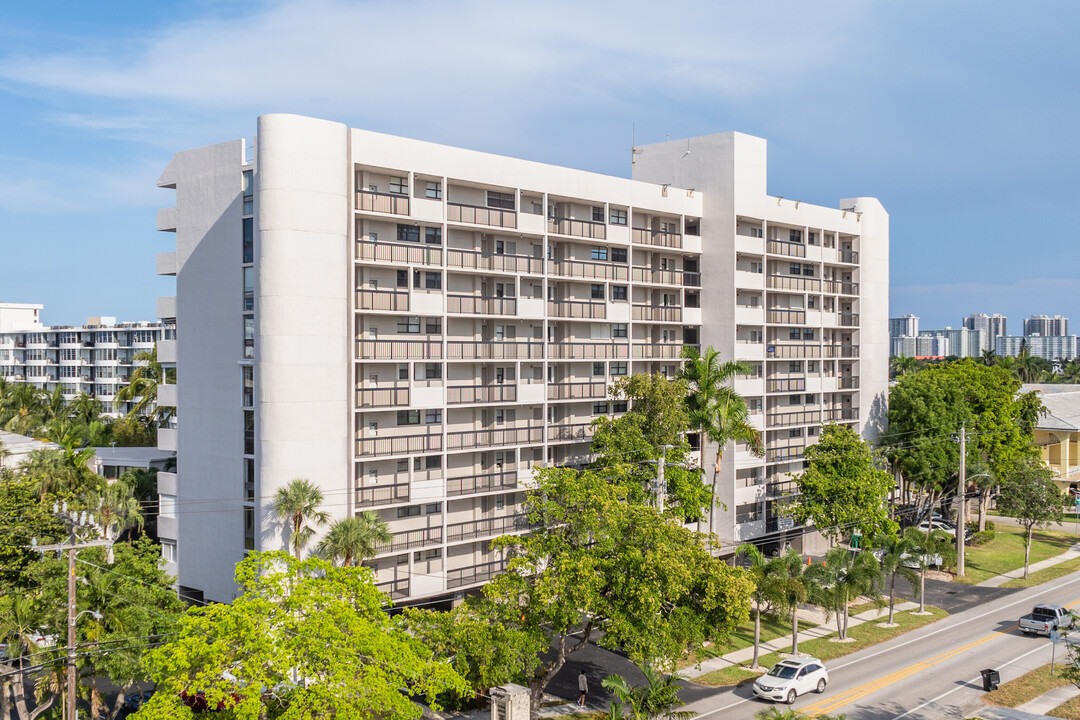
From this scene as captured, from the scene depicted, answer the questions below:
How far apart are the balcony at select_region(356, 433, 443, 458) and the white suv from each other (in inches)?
788

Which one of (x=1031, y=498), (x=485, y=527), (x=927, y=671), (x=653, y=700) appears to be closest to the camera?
(x=653, y=700)


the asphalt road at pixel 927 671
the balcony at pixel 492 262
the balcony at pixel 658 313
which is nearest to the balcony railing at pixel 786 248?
the balcony at pixel 658 313

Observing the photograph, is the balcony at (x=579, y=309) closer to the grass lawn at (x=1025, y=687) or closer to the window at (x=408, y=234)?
the window at (x=408, y=234)

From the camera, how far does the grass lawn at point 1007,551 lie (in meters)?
66.3

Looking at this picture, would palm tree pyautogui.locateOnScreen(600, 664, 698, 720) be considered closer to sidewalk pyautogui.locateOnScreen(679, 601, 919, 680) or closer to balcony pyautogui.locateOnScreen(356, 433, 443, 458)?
sidewalk pyautogui.locateOnScreen(679, 601, 919, 680)

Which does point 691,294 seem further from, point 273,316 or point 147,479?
point 147,479

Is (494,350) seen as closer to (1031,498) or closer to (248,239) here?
(248,239)

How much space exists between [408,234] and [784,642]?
1219 inches

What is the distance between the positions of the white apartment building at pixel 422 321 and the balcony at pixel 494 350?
→ 126mm

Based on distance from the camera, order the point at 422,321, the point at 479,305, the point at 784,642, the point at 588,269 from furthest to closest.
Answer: the point at 588,269 → the point at 479,305 → the point at 784,642 → the point at 422,321

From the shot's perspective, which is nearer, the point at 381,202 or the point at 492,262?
the point at 381,202

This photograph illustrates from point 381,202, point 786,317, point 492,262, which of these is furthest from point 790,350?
point 381,202

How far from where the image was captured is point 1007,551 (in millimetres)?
72500

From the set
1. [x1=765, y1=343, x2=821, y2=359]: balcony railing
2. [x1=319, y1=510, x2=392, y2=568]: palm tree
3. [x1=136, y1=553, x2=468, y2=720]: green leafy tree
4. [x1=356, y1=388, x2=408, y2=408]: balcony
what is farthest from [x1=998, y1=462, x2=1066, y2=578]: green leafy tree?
[x1=136, y1=553, x2=468, y2=720]: green leafy tree
